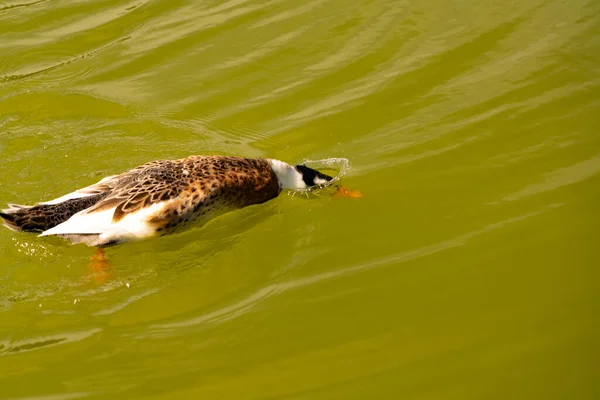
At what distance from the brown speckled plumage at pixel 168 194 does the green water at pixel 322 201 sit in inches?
8.7

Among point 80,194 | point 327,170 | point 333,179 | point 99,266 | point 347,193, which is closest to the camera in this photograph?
point 99,266

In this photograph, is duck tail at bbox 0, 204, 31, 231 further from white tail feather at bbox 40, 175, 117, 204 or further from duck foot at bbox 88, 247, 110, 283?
duck foot at bbox 88, 247, 110, 283

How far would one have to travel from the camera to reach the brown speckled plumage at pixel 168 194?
15.4 feet

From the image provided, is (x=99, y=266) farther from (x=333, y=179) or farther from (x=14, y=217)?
(x=333, y=179)

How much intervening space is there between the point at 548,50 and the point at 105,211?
13.3ft

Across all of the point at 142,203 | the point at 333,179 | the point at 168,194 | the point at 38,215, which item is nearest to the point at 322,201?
the point at 333,179

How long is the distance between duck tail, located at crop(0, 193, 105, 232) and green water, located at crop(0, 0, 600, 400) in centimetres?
20

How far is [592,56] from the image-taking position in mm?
6180

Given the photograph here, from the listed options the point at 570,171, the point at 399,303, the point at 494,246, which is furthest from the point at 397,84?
the point at 399,303

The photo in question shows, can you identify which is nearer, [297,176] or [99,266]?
[99,266]

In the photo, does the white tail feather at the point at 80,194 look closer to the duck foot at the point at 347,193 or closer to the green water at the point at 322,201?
the green water at the point at 322,201

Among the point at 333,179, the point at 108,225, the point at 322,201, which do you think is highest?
the point at 108,225

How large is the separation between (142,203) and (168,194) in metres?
0.19

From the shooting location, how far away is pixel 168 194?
477 cm
